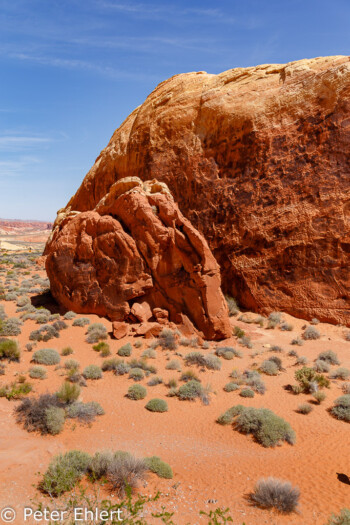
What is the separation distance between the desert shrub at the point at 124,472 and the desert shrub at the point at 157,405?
2.58 m

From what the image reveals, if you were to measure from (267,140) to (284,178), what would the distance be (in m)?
2.17

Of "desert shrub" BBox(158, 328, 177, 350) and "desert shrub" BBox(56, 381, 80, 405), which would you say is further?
"desert shrub" BBox(158, 328, 177, 350)

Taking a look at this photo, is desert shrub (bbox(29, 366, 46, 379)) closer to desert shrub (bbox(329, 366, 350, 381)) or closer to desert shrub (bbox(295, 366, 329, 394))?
desert shrub (bbox(295, 366, 329, 394))

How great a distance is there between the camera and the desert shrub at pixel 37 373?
30.8 ft

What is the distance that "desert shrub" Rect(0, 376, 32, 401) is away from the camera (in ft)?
26.6

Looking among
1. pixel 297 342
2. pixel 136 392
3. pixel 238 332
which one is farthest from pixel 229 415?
pixel 297 342

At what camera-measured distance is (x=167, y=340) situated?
1198 cm

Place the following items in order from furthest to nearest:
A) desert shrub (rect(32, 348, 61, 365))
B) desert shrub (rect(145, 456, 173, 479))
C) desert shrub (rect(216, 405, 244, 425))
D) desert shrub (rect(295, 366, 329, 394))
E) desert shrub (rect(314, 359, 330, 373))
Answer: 1. desert shrub (rect(314, 359, 330, 373))
2. desert shrub (rect(32, 348, 61, 365))
3. desert shrub (rect(295, 366, 329, 394))
4. desert shrub (rect(216, 405, 244, 425))
5. desert shrub (rect(145, 456, 173, 479))

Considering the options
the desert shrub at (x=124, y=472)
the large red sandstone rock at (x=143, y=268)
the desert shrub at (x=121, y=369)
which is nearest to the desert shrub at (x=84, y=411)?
the desert shrub at (x=121, y=369)

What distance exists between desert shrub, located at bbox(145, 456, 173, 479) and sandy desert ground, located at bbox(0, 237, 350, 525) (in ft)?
0.31

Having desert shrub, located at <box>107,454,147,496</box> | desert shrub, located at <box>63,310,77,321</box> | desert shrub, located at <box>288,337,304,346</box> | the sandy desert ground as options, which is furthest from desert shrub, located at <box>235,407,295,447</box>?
desert shrub, located at <box>63,310,77,321</box>

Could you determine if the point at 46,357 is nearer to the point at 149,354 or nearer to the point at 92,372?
the point at 92,372

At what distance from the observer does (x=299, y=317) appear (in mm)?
A: 14953

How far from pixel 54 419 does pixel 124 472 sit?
2539mm
